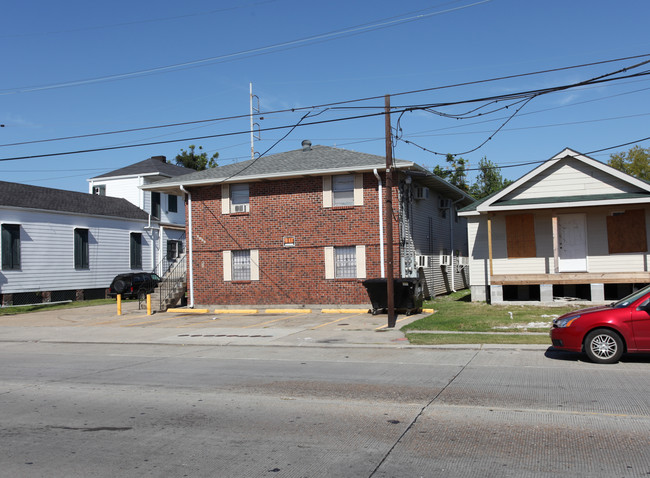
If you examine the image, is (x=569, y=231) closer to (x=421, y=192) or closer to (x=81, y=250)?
(x=421, y=192)

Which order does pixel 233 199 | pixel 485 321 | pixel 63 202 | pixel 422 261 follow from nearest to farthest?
pixel 485 321 < pixel 422 261 < pixel 233 199 < pixel 63 202

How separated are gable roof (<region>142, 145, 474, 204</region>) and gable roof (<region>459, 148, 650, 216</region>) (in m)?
3.41

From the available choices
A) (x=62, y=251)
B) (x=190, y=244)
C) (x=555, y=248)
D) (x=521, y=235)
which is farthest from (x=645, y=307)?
(x=62, y=251)

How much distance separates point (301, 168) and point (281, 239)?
301cm

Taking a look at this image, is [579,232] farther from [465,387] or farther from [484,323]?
[465,387]

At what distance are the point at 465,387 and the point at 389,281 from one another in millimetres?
7968

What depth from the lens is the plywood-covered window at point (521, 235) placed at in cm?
2227

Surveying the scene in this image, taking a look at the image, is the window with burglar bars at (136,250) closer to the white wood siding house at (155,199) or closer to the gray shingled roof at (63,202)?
the white wood siding house at (155,199)

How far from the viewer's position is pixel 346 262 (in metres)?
22.9

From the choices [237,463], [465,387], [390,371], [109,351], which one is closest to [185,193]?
[109,351]

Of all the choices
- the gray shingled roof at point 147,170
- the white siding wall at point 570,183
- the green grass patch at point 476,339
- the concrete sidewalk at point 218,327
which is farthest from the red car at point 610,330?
the gray shingled roof at point 147,170

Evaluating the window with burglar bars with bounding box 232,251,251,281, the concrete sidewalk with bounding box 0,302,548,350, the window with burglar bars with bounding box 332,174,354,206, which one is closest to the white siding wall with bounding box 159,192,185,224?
the concrete sidewalk with bounding box 0,302,548,350

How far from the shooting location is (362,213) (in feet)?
74.3

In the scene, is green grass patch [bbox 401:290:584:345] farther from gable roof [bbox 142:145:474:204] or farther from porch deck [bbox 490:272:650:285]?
gable roof [bbox 142:145:474:204]
